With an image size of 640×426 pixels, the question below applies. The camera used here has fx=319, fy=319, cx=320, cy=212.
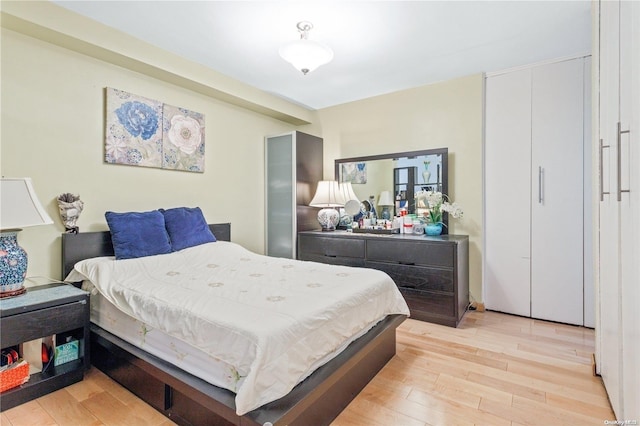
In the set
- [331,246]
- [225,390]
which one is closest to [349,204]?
[331,246]

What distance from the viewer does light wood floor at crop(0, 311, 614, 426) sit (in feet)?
5.39

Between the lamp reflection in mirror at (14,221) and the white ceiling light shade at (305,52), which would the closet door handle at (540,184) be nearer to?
the white ceiling light shade at (305,52)

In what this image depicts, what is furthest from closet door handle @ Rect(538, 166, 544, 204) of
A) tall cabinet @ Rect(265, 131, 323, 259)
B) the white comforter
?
tall cabinet @ Rect(265, 131, 323, 259)

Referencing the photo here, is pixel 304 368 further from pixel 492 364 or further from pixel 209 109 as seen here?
pixel 209 109

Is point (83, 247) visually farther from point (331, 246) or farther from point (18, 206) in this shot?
point (331, 246)

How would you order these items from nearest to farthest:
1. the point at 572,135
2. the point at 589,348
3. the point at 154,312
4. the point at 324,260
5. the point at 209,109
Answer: the point at 154,312 < the point at 589,348 < the point at 572,135 < the point at 209,109 < the point at 324,260

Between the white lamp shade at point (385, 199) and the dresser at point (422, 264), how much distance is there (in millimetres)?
491

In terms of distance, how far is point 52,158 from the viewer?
2.35 metres

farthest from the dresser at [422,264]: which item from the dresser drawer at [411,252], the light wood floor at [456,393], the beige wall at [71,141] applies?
the beige wall at [71,141]

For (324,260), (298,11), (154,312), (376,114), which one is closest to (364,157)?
(376,114)

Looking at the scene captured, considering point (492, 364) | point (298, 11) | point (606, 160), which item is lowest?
point (492, 364)

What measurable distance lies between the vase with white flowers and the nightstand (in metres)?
3.06

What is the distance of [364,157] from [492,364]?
8.50 ft

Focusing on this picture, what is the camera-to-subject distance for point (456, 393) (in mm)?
1875
